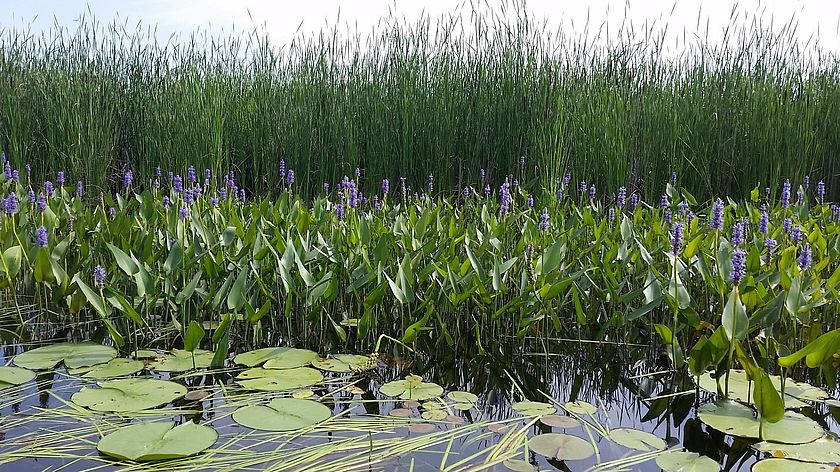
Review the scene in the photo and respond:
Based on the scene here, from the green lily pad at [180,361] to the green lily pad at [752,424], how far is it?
52.2 inches

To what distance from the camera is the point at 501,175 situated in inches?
203

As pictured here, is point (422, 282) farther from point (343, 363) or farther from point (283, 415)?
point (283, 415)

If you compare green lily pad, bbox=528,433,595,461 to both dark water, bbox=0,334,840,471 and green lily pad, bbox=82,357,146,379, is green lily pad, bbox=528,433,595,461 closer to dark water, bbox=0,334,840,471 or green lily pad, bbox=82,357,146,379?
dark water, bbox=0,334,840,471

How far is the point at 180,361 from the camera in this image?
2.06 meters

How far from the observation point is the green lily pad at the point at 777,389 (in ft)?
5.98

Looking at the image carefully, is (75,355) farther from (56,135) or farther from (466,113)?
(56,135)

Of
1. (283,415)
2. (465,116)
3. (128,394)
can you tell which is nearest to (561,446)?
(283,415)

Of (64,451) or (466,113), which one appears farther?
(466,113)

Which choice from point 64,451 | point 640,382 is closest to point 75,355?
point 64,451

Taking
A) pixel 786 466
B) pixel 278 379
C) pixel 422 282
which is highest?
pixel 422 282

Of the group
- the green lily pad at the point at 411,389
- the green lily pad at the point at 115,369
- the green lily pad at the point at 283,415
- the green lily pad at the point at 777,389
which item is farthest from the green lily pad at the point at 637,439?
the green lily pad at the point at 115,369

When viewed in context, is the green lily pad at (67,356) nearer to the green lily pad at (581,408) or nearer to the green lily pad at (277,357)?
the green lily pad at (277,357)

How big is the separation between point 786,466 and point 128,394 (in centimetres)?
150

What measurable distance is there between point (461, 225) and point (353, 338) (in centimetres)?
96
